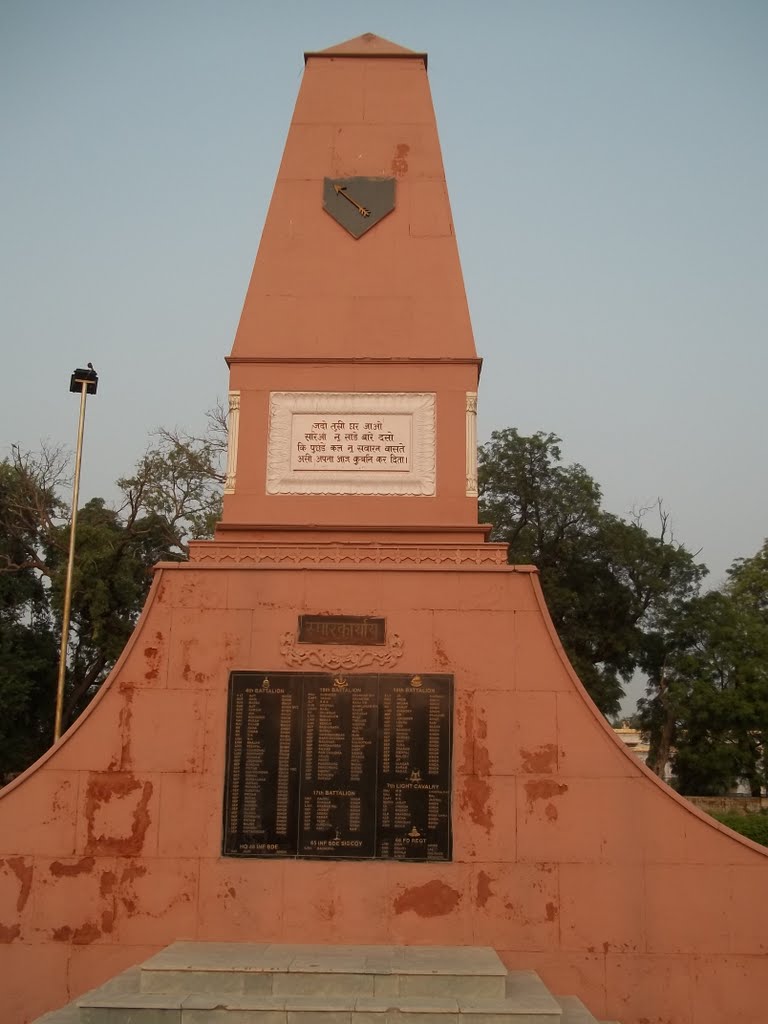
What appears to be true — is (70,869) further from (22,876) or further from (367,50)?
(367,50)

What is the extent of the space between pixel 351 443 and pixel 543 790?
320cm

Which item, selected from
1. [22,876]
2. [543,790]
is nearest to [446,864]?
[543,790]

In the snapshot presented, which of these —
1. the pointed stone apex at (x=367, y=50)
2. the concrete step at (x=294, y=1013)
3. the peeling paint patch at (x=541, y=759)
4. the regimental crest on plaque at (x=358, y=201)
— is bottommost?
the concrete step at (x=294, y=1013)

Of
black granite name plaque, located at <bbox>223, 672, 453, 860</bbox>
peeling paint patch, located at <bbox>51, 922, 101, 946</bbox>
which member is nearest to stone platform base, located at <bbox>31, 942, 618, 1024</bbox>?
peeling paint patch, located at <bbox>51, 922, 101, 946</bbox>

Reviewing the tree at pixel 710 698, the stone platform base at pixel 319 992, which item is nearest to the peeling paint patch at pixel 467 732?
the stone platform base at pixel 319 992

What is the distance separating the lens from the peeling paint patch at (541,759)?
7090 mm

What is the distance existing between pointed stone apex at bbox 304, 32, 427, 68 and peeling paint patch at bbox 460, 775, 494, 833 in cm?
666

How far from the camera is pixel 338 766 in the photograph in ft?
23.4

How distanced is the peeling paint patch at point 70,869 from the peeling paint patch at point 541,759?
10.7ft

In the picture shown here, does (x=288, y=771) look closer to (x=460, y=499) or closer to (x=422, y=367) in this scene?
(x=460, y=499)

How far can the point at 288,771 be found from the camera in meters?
7.11

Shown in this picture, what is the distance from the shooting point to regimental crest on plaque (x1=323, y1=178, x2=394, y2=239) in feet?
28.3

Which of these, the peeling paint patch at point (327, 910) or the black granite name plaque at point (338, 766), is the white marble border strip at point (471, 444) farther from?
the peeling paint patch at point (327, 910)

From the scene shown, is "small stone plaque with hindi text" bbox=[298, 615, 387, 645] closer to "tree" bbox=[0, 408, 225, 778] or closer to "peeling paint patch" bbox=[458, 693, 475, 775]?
"peeling paint patch" bbox=[458, 693, 475, 775]
